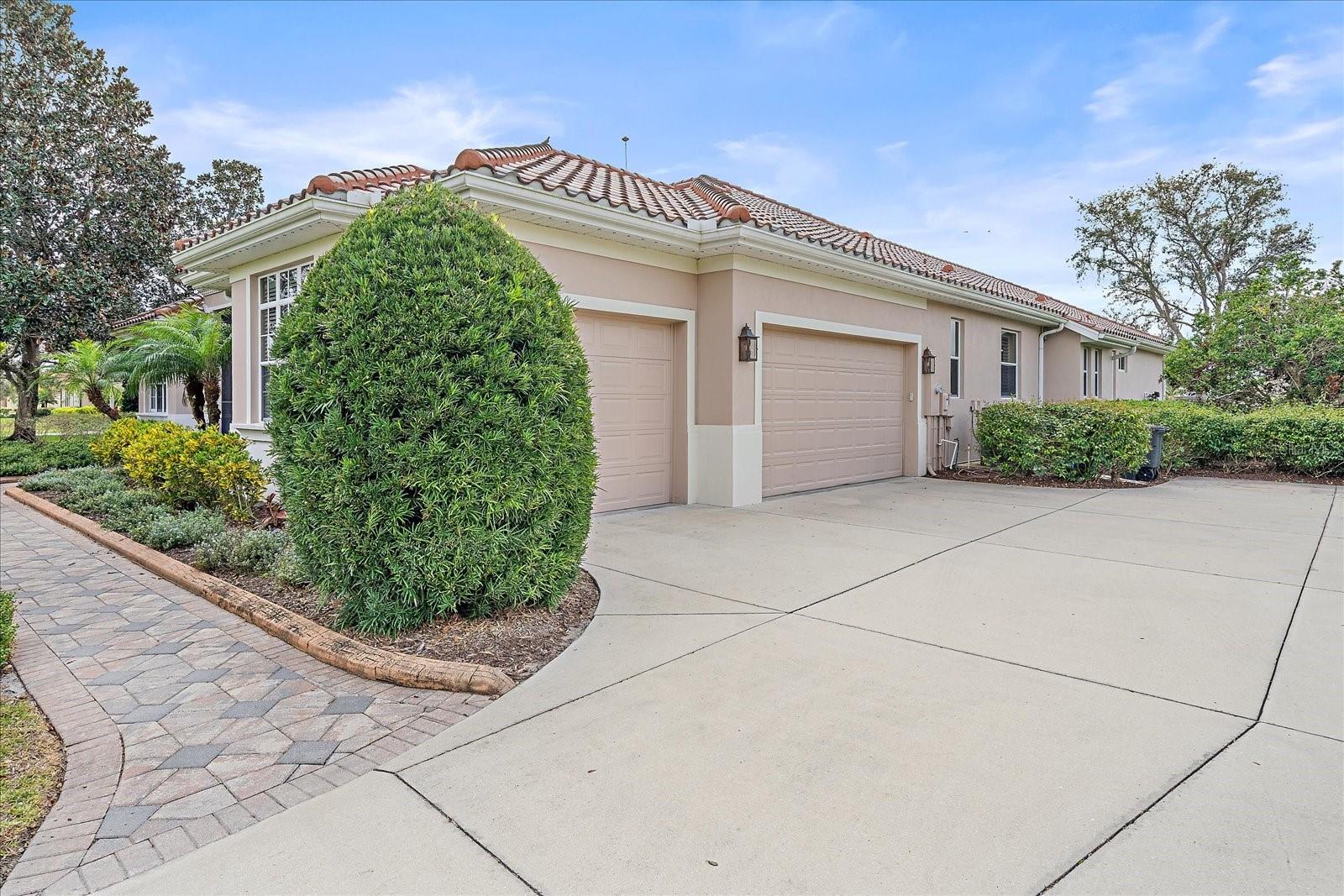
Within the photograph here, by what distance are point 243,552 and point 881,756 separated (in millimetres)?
5008

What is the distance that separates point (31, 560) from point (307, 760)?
216 inches

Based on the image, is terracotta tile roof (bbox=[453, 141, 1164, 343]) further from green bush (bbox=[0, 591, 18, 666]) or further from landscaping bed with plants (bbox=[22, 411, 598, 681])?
green bush (bbox=[0, 591, 18, 666])

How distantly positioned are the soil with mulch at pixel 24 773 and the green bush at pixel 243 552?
206 cm

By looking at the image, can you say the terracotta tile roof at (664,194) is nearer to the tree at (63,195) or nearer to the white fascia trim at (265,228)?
the white fascia trim at (265,228)

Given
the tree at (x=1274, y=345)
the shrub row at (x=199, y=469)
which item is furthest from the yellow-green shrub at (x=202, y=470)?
the tree at (x=1274, y=345)

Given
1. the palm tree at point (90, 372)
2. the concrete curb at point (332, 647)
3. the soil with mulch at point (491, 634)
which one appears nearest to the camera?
the concrete curb at point (332, 647)

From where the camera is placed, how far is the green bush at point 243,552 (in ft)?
18.6

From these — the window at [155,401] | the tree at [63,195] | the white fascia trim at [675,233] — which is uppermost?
the tree at [63,195]

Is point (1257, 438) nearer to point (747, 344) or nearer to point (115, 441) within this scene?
point (747, 344)

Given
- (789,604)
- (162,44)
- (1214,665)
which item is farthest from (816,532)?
(162,44)

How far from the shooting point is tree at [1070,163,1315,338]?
27.0m

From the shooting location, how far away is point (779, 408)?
984 cm

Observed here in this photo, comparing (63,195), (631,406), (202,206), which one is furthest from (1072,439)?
(202,206)

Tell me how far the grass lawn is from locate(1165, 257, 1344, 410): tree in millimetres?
18262
